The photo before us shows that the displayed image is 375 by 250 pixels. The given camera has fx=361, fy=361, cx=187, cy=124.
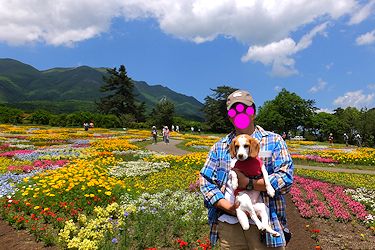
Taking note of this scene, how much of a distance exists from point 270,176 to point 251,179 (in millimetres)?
192

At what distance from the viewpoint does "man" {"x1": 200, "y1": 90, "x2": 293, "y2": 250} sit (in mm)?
3256

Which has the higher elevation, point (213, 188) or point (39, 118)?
point (39, 118)

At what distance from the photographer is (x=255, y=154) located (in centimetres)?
316

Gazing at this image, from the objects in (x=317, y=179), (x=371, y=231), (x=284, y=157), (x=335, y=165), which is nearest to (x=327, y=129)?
(x=335, y=165)

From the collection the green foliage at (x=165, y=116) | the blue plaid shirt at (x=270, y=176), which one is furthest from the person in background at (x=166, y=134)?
the green foliage at (x=165, y=116)

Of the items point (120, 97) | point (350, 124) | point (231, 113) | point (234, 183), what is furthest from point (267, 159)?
point (120, 97)

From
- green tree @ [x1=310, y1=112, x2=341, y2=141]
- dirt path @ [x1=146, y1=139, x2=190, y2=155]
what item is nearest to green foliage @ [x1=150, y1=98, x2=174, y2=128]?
green tree @ [x1=310, y1=112, x2=341, y2=141]

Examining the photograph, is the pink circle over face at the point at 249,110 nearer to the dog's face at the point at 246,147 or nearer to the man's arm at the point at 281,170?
the dog's face at the point at 246,147

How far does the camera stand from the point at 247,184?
3.20 meters

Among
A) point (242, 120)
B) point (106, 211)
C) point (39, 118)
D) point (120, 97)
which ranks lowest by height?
point (106, 211)

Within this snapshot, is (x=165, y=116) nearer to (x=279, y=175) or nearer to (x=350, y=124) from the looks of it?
(x=350, y=124)

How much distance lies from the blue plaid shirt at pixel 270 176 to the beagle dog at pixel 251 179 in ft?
0.38

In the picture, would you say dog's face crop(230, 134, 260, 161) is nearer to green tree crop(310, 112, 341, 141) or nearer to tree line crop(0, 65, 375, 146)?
tree line crop(0, 65, 375, 146)

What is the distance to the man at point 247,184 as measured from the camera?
128 inches
